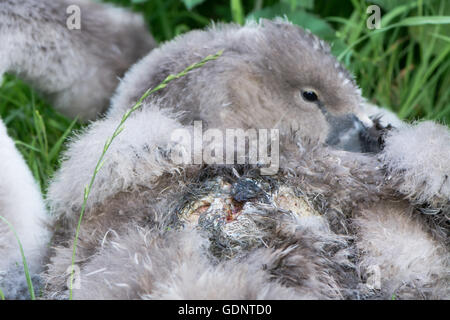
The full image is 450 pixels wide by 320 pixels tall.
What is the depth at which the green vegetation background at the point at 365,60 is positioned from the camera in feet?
9.15

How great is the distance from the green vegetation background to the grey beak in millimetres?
439

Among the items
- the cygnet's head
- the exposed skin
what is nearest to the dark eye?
the cygnet's head

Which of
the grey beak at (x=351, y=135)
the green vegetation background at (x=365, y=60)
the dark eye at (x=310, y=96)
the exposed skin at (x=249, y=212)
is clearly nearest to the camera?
the exposed skin at (x=249, y=212)

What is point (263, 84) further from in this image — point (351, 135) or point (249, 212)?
point (249, 212)

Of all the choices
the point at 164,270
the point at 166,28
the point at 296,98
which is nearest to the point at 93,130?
the point at 164,270

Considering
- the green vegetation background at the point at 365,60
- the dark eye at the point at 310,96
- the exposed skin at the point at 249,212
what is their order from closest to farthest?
the exposed skin at the point at 249,212
the dark eye at the point at 310,96
the green vegetation background at the point at 365,60

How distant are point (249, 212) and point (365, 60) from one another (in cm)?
163

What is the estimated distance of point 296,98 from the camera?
2326mm

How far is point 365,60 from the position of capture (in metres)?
2.98

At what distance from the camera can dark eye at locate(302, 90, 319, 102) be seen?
7.65 ft

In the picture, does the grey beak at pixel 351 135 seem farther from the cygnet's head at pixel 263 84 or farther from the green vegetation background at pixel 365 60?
the green vegetation background at pixel 365 60

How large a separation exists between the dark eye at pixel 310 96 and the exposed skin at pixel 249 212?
13.8 inches

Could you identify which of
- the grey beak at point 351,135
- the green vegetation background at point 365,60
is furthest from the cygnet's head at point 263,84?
the green vegetation background at point 365,60

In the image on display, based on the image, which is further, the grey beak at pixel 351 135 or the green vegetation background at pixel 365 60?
the green vegetation background at pixel 365 60
